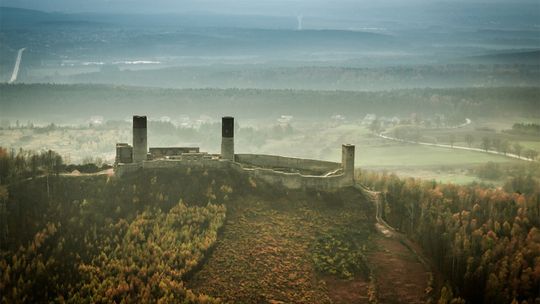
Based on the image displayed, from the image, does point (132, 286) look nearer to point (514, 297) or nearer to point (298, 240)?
point (298, 240)

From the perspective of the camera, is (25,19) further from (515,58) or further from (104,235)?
(104,235)

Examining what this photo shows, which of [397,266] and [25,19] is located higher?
[25,19]

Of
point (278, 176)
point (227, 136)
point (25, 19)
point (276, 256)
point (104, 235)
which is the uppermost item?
point (25, 19)

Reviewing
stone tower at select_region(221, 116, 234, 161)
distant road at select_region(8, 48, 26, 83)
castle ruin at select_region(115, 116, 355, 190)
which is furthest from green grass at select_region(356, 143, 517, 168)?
A: distant road at select_region(8, 48, 26, 83)

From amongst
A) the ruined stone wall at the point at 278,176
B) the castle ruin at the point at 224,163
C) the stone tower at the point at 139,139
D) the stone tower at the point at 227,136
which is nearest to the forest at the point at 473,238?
the ruined stone wall at the point at 278,176

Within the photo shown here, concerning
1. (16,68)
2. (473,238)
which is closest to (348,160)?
(473,238)

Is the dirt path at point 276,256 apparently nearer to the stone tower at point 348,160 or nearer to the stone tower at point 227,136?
the stone tower at point 348,160

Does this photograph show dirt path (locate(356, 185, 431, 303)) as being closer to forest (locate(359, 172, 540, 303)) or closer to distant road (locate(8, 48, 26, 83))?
forest (locate(359, 172, 540, 303))

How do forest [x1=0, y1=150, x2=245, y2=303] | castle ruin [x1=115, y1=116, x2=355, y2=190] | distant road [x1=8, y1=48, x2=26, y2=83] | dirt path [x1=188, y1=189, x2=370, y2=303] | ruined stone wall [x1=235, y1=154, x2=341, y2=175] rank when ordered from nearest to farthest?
1. forest [x1=0, y1=150, x2=245, y2=303]
2. dirt path [x1=188, y1=189, x2=370, y2=303]
3. castle ruin [x1=115, y1=116, x2=355, y2=190]
4. ruined stone wall [x1=235, y1=154, x2=341, y2=175]
5. distant road [x1=8, y1=48, x2=26, y2=83]

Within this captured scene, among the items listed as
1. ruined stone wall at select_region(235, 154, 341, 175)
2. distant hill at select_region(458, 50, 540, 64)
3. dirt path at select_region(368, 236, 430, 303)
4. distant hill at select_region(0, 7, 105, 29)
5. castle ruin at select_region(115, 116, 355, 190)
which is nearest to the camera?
dirt path at select_region(368, 236, 430, 303)
